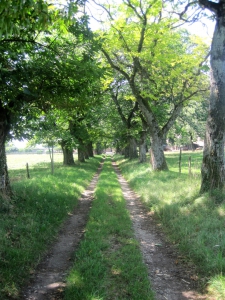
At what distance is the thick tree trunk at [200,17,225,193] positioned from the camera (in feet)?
26.0

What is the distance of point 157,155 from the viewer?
16516 millimetres

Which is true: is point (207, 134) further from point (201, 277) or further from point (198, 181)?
point (201, 277)

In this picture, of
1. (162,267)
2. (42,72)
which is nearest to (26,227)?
(162,267)

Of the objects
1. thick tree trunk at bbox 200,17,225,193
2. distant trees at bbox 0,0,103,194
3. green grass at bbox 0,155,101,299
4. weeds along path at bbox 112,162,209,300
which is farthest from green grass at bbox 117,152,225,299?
distant trees at bbox 0,0,103,194

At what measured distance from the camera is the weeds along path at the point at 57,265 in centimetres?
431

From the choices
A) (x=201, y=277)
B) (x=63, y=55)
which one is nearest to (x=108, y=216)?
(x=201, y=277)

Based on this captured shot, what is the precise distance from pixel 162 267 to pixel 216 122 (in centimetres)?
485

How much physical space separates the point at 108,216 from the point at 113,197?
118 inches

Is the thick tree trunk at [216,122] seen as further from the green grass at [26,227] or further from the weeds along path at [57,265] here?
the green grass at [26,227]

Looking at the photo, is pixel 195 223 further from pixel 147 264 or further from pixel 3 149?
pixel 3 149

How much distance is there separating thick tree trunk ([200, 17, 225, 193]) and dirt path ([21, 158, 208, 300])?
2.40 m

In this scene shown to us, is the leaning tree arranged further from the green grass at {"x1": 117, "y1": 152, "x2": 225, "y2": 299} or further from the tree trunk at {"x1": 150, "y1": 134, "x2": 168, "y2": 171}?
the tree trunk at {"x1": 150, "y1": 134, "x2": 168, "y2": 171}

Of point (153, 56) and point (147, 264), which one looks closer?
point (147, 264)

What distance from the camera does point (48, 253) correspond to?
584 centimetres
